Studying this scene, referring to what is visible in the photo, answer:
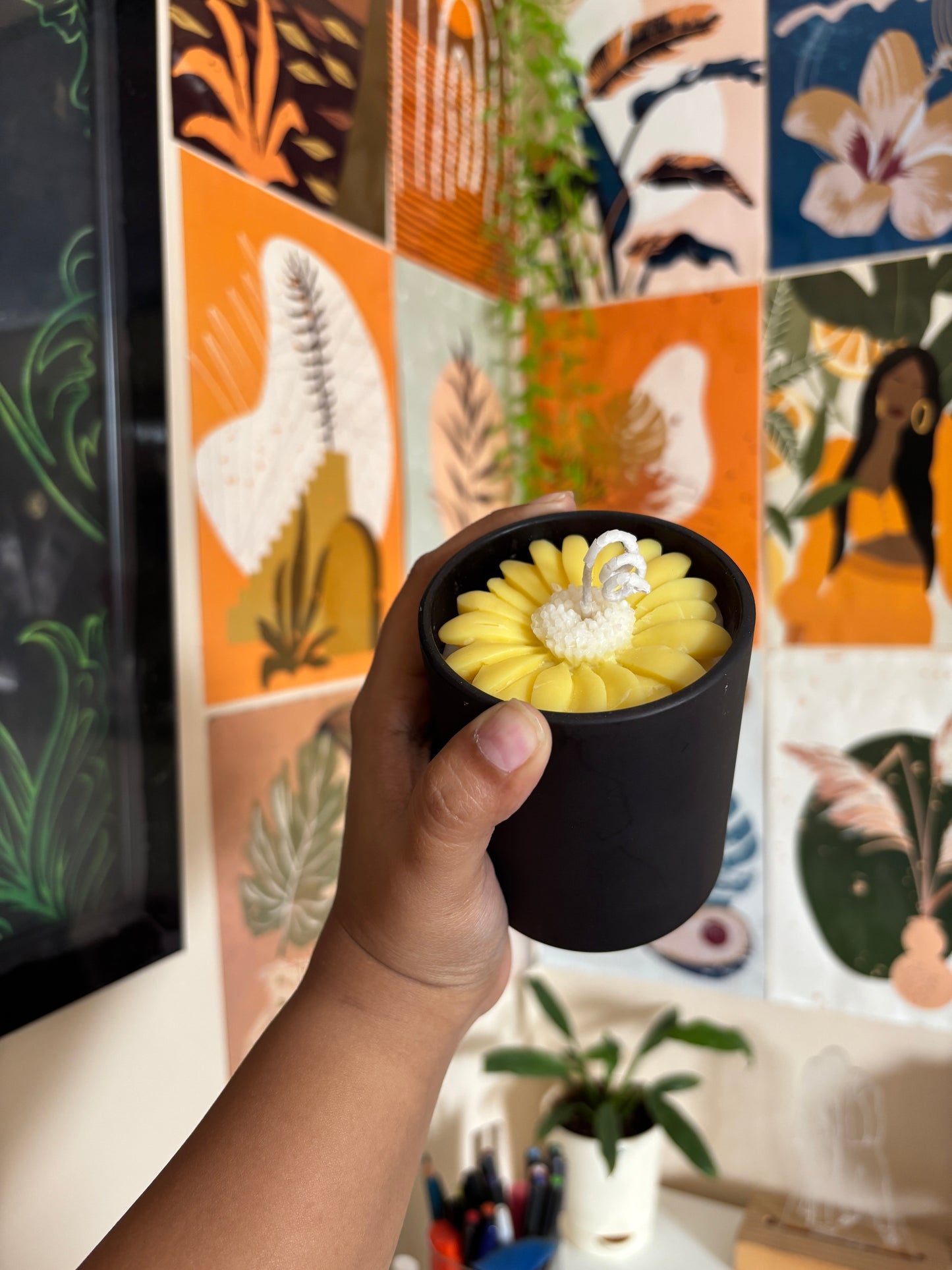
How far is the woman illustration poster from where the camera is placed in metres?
1.00

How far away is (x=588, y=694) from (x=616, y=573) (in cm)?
6

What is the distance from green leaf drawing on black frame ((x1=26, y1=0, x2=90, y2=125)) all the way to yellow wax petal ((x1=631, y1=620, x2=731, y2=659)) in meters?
0.50

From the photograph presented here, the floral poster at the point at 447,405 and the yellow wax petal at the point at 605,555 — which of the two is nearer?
the yellow wax petal at the point at 605,555

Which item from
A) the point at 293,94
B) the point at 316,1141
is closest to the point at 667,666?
the point at 316,1141

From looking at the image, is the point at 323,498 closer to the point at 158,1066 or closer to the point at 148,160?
the point at 148,160

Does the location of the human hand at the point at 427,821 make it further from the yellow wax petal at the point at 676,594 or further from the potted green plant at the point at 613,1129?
the potted green plant at the point at 613,1129

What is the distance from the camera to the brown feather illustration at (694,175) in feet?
3.51

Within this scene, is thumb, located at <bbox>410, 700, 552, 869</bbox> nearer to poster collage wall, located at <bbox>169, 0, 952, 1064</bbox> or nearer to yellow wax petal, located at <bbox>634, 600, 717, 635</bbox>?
yellow wax petal, located at <bbox>634, 600, 717, 635</bbox>

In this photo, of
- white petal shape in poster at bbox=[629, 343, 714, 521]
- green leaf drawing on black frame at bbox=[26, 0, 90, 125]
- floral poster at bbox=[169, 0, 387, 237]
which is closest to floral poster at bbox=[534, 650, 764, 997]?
white petal shape in poster at bbox=[629, 343, 714, 521]

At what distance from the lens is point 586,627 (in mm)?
461

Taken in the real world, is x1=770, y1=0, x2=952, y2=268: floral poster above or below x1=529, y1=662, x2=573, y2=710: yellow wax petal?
above

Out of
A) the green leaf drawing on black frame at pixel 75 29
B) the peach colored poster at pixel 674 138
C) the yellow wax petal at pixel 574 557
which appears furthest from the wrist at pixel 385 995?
the peach colored poster at pixel 674 138

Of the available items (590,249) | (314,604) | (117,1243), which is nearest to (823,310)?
(590,249)

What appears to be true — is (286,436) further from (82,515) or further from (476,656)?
(476,656)
